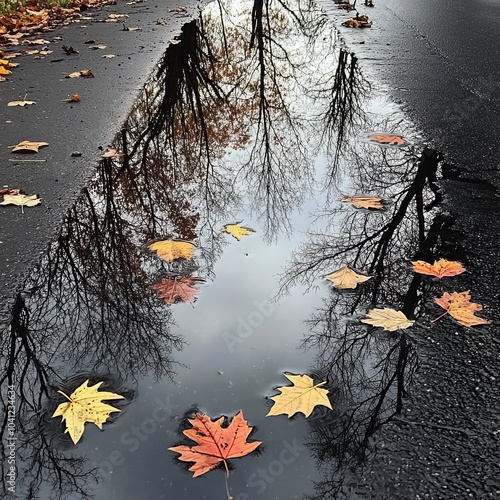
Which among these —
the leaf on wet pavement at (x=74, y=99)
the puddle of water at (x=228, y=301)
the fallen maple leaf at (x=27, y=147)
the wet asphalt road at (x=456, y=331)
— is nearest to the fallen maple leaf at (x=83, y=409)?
the puddle of water at (x=228, y=301)

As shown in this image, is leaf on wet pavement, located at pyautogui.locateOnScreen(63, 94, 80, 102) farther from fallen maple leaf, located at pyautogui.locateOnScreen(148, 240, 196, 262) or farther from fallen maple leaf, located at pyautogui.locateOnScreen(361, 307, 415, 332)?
fallen maple leaf, located at pyautogui.locateOnScreen(361, 307, 415, 332)

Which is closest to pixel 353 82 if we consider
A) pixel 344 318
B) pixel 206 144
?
pixel 206 144

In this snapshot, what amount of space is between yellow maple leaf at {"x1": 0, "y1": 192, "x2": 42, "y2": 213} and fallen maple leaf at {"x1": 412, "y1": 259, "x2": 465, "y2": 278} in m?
2.01

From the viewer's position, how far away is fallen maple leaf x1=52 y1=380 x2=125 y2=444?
5.81ft

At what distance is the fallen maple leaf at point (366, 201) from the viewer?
318 cm

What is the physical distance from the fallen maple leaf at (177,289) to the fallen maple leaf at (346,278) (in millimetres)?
583

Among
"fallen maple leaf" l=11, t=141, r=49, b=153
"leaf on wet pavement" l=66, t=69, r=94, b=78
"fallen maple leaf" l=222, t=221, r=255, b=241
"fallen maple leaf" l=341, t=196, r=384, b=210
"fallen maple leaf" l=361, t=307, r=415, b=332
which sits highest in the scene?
"leaf on wet pavement" l=66, t=69, r=94, b=78

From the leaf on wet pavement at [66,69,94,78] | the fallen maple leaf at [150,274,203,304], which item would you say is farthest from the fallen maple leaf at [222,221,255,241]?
the leaf on wet pavement at [66,69,94,78]

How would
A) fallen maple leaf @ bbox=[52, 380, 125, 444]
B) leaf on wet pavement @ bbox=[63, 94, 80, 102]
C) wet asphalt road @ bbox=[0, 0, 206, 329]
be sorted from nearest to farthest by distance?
fallen maple leaf @ bbox=[52, 380, 125, 444] < wet asphalt road @ bbox=[0, 0, 206, 329] < leaf on wet pavement @ bbox=[63, 94, 80, 102]

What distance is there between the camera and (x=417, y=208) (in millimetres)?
3105

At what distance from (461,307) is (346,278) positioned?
486 millimetres

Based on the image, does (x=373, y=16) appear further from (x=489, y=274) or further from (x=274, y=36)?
(x=489, y=274)

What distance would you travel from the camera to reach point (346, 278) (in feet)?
8.28

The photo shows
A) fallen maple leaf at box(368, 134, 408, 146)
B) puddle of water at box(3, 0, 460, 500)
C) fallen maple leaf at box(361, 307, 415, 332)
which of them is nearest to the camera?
puddle of water at box(3, 0, 460, 500)
